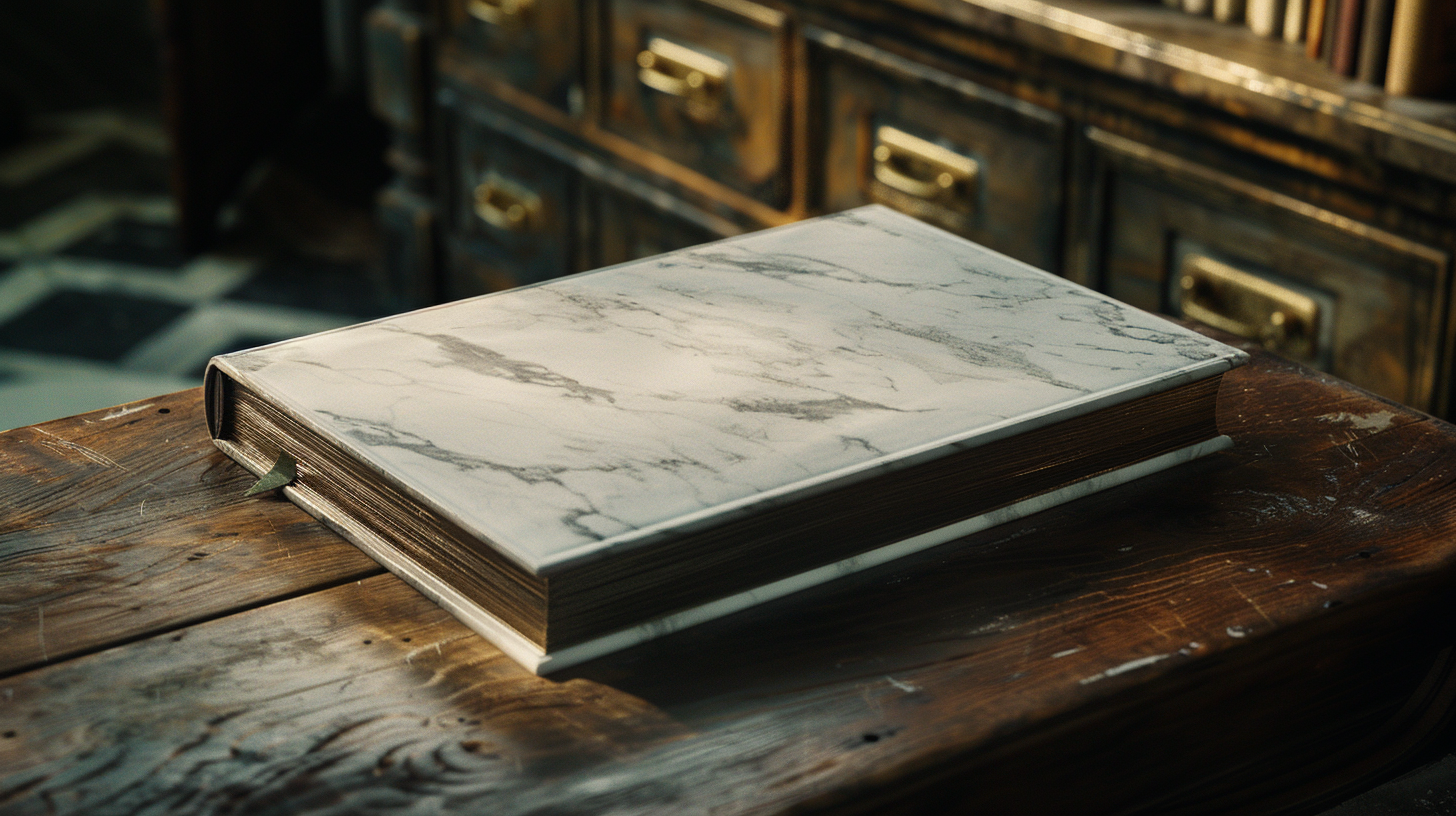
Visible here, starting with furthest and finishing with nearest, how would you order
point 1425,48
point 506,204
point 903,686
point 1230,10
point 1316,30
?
1. point 506,204
2. point 1230,10
3. point 1316,30
4. point 1425,48
5. point 903,686

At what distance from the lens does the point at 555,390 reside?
0.61 metres

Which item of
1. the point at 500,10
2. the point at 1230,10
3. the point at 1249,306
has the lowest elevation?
the point at 1249,306

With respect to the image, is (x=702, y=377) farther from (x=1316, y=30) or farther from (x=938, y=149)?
(x=938, y=149)

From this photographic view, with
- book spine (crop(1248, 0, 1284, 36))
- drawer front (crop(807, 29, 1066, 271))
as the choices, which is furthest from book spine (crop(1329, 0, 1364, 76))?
drawer front (crop(807, 29, 1066, 271))

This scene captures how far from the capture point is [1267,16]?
129 centimetres

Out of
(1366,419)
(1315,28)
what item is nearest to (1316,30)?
(1315,28)

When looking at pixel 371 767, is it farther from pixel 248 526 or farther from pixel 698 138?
pixel 698 138

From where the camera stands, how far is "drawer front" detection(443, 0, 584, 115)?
1.95 meters

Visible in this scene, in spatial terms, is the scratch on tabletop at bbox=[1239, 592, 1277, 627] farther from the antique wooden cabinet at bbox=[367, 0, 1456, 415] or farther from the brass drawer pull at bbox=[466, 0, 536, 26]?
the brass drawer pull at bbox=[466, 0, 536, 26]

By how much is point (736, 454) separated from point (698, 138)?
1.31 meters

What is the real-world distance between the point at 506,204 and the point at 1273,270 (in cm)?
124

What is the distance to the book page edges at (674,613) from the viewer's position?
1.69 ft

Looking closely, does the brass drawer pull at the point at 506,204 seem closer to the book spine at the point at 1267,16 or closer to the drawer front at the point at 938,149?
the drawer front at the point at 938,149

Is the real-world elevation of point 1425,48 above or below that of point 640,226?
above
